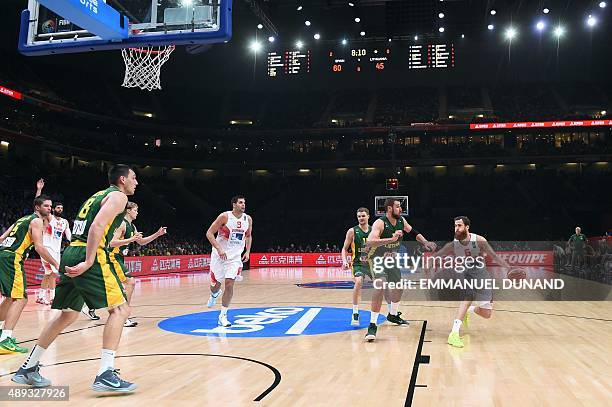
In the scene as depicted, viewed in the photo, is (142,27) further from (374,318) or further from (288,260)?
(288,260)

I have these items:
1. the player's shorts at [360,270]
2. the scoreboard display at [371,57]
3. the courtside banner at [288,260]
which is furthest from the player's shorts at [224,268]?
the courtside banner at [288,260]

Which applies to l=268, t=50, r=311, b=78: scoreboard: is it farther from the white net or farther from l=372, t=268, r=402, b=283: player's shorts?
l=372, t=268, r=402, b=283: player's shorts

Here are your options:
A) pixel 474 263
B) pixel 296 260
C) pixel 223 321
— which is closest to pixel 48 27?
pixel 223 321

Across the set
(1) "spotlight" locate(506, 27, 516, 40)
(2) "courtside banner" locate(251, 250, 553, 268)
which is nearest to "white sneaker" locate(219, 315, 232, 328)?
(1) "spotlight" locate(506, 27, 516, 40)

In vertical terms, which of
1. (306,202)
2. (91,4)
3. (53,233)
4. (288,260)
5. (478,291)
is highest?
(91,4)

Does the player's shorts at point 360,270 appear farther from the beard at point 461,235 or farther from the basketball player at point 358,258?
the beard at point 461,235

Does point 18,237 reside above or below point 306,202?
below

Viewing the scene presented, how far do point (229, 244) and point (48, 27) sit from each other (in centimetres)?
454

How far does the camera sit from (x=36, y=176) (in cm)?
2841

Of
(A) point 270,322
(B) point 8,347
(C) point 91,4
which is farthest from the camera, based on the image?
(A) point 270,322

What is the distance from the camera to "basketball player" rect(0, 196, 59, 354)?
6289 mm

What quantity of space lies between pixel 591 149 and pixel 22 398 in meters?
37.3

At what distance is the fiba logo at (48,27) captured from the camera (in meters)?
8.11

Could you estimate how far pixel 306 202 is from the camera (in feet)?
123
